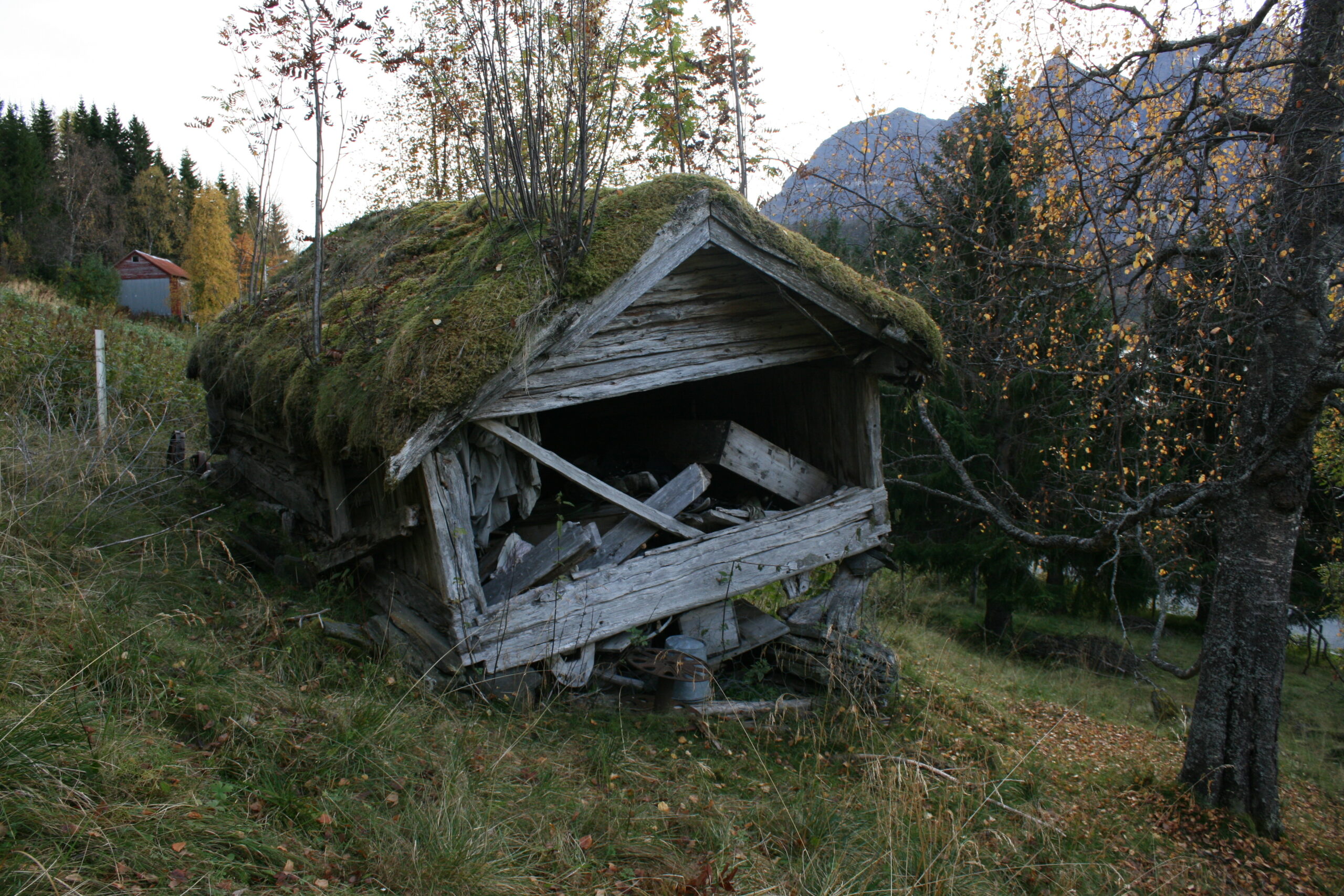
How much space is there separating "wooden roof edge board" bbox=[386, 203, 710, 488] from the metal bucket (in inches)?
78.8

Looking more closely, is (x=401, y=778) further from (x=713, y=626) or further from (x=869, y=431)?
(x=869, y=431)

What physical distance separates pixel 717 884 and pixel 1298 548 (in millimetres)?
13217

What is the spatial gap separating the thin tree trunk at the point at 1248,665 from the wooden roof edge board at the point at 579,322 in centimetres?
417

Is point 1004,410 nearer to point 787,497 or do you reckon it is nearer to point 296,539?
point 787,497

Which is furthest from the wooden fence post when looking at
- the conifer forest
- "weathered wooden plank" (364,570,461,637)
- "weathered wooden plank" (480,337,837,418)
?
"weathered wooden plank" (480,337,837,418)

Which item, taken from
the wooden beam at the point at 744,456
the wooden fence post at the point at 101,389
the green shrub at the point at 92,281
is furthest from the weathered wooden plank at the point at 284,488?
the green shrub at the point at 92,281

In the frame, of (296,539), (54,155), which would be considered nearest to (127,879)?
(296,539)

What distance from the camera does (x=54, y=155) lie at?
4269 centimetres

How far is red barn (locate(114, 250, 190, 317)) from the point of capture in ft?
122

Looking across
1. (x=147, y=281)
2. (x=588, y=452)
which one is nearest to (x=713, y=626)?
(x=588, y=452)

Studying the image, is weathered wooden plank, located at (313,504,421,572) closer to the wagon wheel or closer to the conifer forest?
the conifer forest

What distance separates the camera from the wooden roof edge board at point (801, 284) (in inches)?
174

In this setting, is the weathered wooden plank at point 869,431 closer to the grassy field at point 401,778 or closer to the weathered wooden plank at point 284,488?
the grassy field at point 401,778

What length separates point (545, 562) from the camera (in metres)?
4.47
